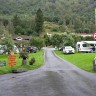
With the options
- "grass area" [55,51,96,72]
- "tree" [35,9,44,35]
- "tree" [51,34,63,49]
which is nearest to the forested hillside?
"tree" [35,9,44,35]

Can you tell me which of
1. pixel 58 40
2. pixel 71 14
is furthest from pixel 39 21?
pixel 58 40

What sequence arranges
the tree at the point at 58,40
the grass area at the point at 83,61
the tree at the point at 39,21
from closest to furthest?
the grass area at the point at 83,61 < the tree at the point at 58,40 < the tree at the point at 39,21

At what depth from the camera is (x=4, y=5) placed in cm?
19200

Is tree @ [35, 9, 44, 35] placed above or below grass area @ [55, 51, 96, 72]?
above

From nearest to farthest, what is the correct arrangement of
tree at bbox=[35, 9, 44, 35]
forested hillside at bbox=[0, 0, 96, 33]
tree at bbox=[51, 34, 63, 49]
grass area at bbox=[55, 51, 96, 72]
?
grass area at bbox=[55, 51, 96, 72] < tree at bbox=[51, 34, 63, 49] < tree at bbox=[35, 9, 44, 35] < forested hillside at bbox=[0, 0, 96, 33]

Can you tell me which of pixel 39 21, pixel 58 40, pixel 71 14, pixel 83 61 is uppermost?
pixel 71 14

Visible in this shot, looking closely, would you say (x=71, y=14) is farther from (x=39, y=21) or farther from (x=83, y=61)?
(x=83, y=61)

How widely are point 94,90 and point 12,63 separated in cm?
1483

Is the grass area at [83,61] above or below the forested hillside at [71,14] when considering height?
below

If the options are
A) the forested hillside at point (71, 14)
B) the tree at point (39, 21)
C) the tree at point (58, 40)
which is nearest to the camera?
the tree at point (58, 40)

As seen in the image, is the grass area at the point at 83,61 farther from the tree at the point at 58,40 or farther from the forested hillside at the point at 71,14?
the forested hillside at the point at 71,14

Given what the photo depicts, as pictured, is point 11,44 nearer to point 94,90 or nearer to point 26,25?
point 94,90

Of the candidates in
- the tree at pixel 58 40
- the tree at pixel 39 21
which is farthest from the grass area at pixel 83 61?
the tree at pixel 39 21

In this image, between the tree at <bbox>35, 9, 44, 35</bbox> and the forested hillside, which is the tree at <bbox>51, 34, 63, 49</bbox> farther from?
the forested hillside
